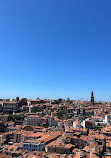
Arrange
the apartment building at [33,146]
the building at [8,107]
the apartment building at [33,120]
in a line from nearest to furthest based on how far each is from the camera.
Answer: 1. the apartment building at [33,146]
2. the apartment building at [33,120]
3. the building at [8,107]

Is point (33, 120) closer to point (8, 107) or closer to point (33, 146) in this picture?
point (8, 107)

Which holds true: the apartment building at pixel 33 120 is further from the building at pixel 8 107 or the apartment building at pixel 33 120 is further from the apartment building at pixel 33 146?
the apartment building at pixel 33 146

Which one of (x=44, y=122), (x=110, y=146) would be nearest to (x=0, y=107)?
(x=44, y=122)

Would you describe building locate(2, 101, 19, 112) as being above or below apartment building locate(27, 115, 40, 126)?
above

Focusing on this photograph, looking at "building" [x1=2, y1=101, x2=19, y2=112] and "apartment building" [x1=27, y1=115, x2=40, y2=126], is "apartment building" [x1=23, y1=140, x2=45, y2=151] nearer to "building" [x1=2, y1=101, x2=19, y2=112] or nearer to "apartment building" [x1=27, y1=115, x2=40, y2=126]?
"apartment building" [x1=27, y1=115, x2=40, y2=126]

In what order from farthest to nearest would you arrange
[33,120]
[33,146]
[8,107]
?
[8,107]
[33,120]
[33,146]

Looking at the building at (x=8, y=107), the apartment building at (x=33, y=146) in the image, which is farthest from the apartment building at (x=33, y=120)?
the apartment building at (x=33, y=146)

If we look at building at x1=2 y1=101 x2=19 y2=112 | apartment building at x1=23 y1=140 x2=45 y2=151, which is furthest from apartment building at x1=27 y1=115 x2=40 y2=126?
apartment building at x1=23 y1=140 x2=45 y2=151

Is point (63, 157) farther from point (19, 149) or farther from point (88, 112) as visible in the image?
point (88, 112)

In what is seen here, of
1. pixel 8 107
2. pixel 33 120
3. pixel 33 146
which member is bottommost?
pixel 33 146

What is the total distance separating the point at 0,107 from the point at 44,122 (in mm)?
29764

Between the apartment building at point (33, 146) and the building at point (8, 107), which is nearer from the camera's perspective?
the apartment building at point (33, 146)

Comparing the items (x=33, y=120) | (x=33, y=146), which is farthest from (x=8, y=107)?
(x=33, y=146)

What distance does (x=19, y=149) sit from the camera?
3438 centimetres
